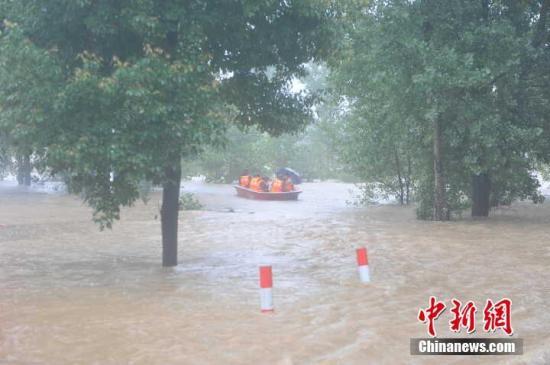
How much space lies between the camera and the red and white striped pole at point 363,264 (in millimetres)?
10297

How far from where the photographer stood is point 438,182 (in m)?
19.8

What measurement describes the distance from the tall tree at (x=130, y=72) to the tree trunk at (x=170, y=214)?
3.4 inches

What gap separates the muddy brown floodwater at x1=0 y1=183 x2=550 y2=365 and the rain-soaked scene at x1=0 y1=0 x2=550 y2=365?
5 centimetres

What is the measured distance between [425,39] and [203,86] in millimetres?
10520

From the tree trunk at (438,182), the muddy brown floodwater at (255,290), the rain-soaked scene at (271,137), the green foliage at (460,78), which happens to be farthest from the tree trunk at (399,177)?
the muddy brown floodwater at (255,290)

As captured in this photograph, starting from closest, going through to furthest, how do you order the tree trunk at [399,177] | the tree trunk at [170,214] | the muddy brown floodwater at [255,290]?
1. the muddy brown floodwater at [255,290]
2. the tree trunk at [170,214]
3. the tree trunk at [399,177]

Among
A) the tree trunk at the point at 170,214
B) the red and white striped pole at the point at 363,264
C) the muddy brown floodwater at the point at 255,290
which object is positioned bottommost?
the muddy brown floodwater at the point at 255,290

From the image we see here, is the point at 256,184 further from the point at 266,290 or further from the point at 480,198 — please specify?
the point at 266,290

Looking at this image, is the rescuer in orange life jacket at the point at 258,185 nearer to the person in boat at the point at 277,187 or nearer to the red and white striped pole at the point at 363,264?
the person in boat at the point at 277,187

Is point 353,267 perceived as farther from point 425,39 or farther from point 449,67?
point 425,39

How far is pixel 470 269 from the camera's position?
12.0 metres

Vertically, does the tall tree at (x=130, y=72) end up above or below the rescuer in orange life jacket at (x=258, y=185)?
above

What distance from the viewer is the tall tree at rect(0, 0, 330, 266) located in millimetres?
8977

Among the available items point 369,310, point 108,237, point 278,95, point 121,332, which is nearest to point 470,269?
point 369,310
